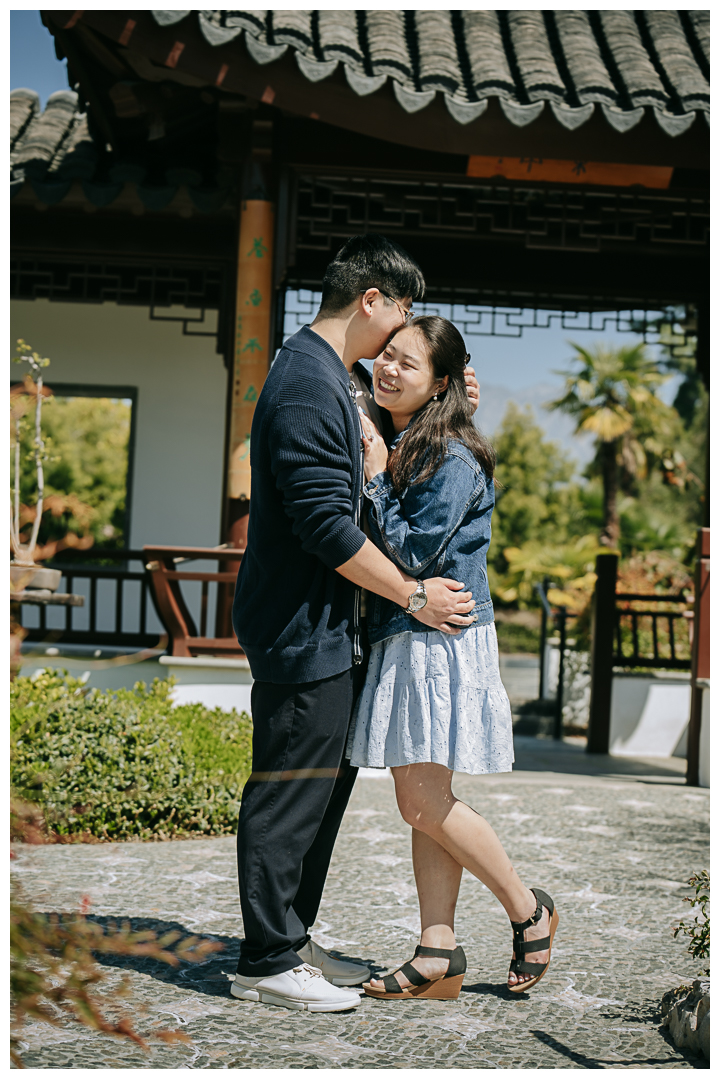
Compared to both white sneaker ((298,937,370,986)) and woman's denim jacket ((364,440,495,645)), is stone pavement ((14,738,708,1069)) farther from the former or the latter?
woman's denim jacket ((364,440,495,645))

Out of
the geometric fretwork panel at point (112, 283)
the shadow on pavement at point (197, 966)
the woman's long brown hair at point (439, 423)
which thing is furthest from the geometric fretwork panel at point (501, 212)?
the shadow on pavement at point (197, 966)

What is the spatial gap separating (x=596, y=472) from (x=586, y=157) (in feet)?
65.4

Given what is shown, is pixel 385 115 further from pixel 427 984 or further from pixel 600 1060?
pixel 600 1060

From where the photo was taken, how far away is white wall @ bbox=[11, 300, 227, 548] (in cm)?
804

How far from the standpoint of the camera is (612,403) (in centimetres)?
2205

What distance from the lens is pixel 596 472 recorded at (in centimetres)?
2455

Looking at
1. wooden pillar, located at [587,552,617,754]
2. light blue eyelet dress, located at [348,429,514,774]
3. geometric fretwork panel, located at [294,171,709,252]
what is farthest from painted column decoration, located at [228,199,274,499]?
wooden pillar, located at [587,552,617,754]

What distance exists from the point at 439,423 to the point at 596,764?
5.32m

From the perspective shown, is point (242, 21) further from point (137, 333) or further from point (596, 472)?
point (596, 472)

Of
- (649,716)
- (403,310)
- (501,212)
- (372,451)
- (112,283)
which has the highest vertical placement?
(501,212)

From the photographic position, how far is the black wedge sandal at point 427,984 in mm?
2500

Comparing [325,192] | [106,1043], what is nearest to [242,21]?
[325,192]

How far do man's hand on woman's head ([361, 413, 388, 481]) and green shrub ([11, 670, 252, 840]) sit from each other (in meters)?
2.18

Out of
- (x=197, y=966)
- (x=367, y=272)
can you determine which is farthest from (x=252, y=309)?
(x=197, y=966)
